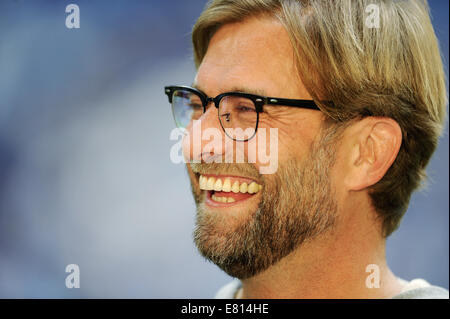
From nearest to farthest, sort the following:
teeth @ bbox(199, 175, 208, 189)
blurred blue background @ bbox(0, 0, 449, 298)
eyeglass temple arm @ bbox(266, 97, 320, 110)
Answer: eyeglass temple arm @ bbox(266, 97, 320, 110) → teeth @ bbox(199, 175, 208, 189) → blurred blue background @ bbox(0, 0, 449, 298)

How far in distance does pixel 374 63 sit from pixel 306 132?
308 mm

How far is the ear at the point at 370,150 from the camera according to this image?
1552mm

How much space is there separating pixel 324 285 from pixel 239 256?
33cm

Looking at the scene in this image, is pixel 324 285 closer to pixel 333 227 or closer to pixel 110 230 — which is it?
pixel 333 227

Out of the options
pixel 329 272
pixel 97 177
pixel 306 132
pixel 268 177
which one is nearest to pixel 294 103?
pixel 306 132

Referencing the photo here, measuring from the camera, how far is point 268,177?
1474 mm

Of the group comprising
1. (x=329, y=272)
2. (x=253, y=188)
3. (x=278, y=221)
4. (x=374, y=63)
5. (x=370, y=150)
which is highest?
(x=374, y=63)

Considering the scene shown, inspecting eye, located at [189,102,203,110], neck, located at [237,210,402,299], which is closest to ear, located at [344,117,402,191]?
neck, located at [237,210,402,299]

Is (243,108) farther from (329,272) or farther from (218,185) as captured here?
(329,272)

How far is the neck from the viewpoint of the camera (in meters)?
1.56

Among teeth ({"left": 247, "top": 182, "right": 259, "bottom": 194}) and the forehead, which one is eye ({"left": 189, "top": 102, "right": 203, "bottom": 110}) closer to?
the forehead

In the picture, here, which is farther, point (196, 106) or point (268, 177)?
point (196, 106)

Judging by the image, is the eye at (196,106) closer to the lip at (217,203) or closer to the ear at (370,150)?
the lip at (217,203)

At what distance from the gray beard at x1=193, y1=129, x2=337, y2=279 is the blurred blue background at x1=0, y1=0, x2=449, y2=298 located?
149cm
